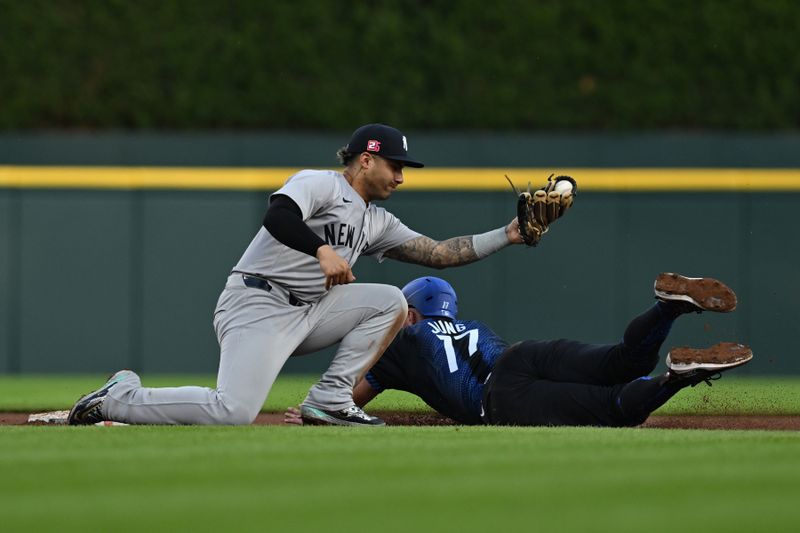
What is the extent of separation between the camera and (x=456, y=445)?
4.32 meters

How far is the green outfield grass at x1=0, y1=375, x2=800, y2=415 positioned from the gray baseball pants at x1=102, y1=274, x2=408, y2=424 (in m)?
1.59

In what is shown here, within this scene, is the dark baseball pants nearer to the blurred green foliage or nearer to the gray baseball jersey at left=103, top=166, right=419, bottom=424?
the gray baseball jersey at left=103, top=166, right=419, bottom=424

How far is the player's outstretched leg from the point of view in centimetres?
506

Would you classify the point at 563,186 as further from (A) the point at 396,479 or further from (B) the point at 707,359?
(A) the point at 396,479

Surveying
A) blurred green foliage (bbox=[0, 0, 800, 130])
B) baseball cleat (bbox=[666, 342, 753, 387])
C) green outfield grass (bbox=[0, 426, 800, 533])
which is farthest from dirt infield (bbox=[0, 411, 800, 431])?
blurred green foliage (bbox=[0, 0, 800, 130])

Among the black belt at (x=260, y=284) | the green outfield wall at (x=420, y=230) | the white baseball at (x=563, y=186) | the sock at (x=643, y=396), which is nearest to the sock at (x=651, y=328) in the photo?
the sock at (x=643, y=396)

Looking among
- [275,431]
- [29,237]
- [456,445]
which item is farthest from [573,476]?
[29,237]

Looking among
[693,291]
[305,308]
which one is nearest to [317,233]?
[305,308]

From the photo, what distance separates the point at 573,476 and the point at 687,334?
28.7 ft

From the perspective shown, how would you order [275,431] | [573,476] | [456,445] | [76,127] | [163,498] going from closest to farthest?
[163,498], [573,476], [456,445], [275,431], [76,127]

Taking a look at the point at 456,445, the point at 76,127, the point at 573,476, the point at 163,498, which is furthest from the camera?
the point at 76,127

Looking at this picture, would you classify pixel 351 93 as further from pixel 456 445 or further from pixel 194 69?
pixel 456 445

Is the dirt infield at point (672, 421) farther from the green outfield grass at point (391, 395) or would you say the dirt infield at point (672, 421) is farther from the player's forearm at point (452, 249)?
the player's forearm at point (452, 249)

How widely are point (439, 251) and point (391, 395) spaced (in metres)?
2.64
